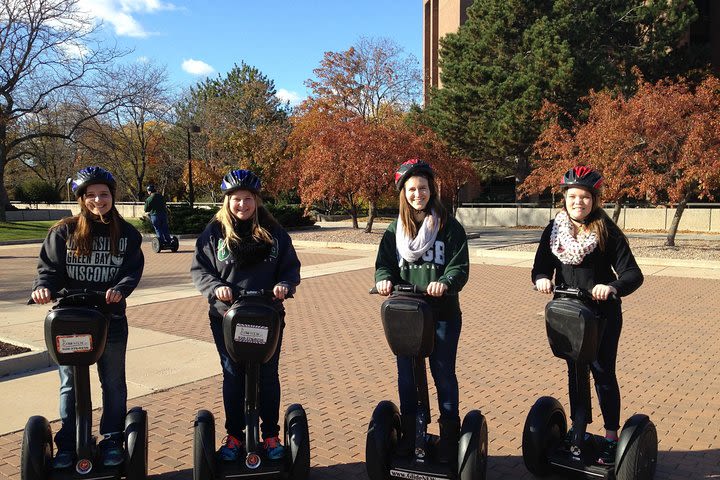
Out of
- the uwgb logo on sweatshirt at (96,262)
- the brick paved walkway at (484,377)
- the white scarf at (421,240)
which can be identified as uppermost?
the white scarf at (421,240)

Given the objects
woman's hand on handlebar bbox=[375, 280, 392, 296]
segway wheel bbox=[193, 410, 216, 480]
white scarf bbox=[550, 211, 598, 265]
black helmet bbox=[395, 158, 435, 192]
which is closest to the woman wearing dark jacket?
white scarf bbox=[550, 211, 598, 265]

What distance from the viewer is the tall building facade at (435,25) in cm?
4150

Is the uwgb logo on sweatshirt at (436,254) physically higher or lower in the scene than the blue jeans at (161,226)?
higher

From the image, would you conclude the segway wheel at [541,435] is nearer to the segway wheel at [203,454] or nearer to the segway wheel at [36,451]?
the segway wheel at [203,454]

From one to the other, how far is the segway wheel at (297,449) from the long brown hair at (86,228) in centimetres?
150

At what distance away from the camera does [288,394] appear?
538 cm

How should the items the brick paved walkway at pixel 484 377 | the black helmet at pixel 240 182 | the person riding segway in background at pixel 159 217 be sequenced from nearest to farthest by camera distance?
the black helmet at pixel 240 182, the brick paved walkway at pixel 484 377, the person riding segway in background at pixel 159 217

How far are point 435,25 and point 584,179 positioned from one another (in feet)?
160

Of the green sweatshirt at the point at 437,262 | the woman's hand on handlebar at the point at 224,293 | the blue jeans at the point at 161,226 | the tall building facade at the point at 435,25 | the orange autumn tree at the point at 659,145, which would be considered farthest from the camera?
the tall building facade at the point at 435,25

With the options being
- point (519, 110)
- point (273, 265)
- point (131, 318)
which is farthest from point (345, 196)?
point (273, 265)

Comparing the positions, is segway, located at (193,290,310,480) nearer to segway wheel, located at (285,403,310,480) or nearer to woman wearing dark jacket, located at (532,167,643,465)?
segway wheel, located at (285,403,310,480)

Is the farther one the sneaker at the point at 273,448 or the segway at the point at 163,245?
the segway at the point at 163,245

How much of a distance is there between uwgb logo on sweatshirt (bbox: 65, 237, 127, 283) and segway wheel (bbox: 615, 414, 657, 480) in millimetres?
3096

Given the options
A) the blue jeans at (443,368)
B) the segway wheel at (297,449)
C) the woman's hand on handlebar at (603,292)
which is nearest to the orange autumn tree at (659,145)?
the woman's hand on handlebar at (603,292)
